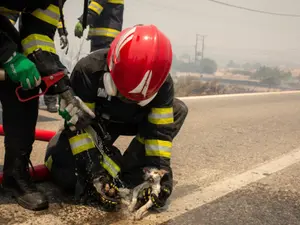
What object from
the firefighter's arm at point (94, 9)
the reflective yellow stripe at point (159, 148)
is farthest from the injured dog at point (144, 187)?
the firefighter's arm at point (94, 9)

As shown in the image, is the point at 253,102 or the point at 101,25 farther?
the point at 253,102

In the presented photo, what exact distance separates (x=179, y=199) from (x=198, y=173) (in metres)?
0.63

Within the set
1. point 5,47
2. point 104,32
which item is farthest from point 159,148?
point 104,32

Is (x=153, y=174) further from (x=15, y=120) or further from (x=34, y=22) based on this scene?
(x=34, y=22)

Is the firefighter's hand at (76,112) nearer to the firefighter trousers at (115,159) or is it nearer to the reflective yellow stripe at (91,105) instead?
the reflective yellow stripe at (91,105)

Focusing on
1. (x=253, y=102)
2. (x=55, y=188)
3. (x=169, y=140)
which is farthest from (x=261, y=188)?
(x=253, y=102)

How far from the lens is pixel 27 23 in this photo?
2.28m

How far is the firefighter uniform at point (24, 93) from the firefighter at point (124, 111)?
21 cm

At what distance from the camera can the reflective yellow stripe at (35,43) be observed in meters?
2.24

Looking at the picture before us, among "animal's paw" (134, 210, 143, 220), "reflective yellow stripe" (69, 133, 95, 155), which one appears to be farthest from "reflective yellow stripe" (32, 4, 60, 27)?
"animal's paw" (134, 210, 143, 220)

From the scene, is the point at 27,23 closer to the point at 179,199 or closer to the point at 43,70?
the point at 43,70

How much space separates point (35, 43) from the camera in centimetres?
224

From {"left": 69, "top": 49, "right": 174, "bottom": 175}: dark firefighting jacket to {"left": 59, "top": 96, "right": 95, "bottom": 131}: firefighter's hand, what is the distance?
5.2 inches

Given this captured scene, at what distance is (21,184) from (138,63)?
3.04 ft
